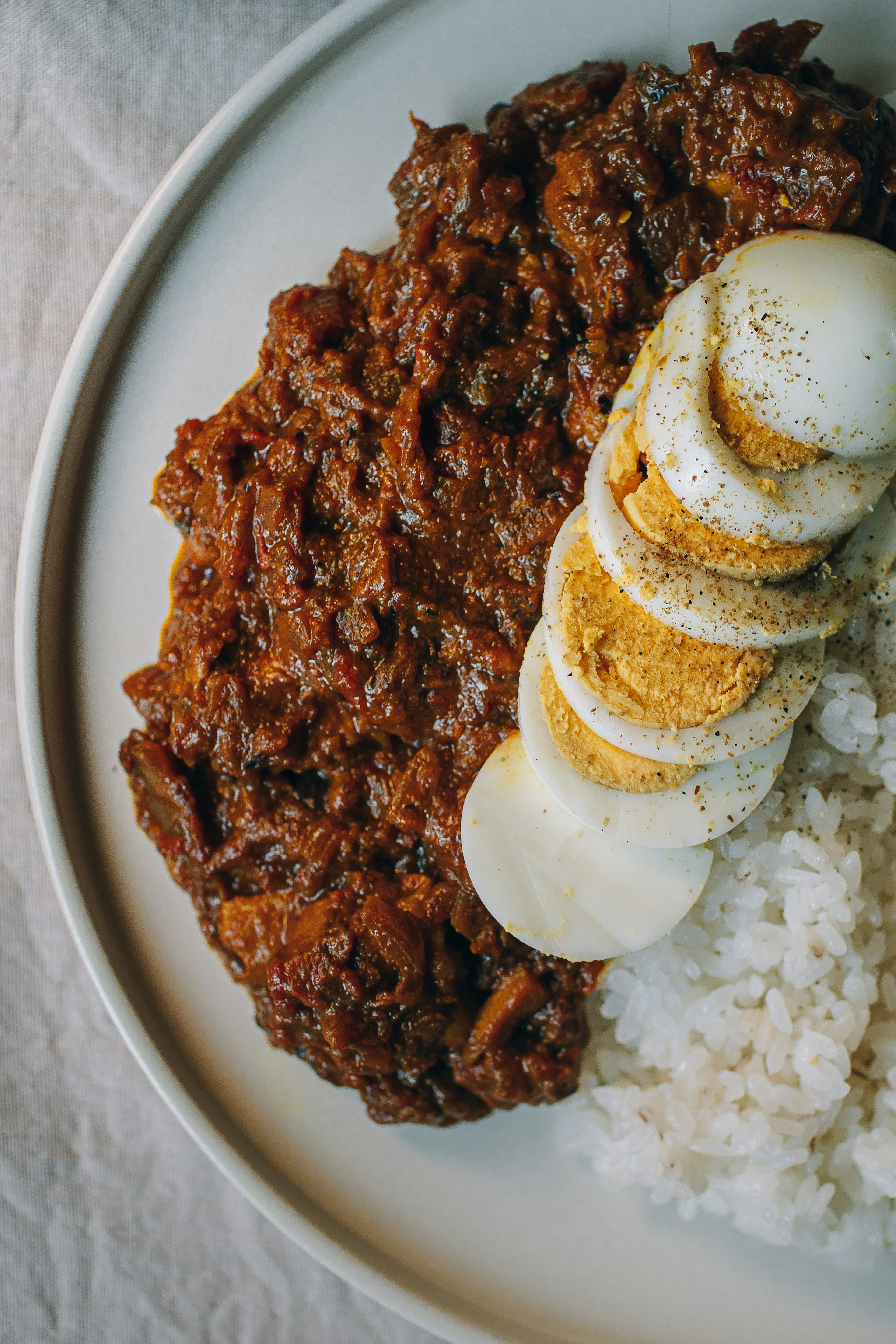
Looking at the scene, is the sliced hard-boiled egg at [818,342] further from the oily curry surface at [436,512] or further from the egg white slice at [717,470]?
the oily curry surface at [436,512]

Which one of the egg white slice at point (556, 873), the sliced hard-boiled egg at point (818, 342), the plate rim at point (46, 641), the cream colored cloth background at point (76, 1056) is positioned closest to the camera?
the sliced hard-boiled egg at point (818, 342)

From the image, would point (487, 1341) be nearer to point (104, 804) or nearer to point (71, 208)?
point (104, 804)

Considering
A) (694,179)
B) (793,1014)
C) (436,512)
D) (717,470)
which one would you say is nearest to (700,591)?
(717,470)

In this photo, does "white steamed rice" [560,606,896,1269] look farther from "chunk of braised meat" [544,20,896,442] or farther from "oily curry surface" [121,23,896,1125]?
"chunk of braised meat" [544,20,896,442]

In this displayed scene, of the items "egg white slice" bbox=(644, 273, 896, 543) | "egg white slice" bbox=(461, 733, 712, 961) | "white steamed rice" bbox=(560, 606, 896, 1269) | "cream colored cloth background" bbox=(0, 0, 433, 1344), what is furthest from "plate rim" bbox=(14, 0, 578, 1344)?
"egg white slice" bbox=(644, 273, 896, 543)

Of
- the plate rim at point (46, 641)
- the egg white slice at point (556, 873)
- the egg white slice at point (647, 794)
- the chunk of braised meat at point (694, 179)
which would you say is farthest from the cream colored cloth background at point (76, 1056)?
the egg white slice at point (647, 794)

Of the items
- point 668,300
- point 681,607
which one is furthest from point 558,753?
point 668,300
